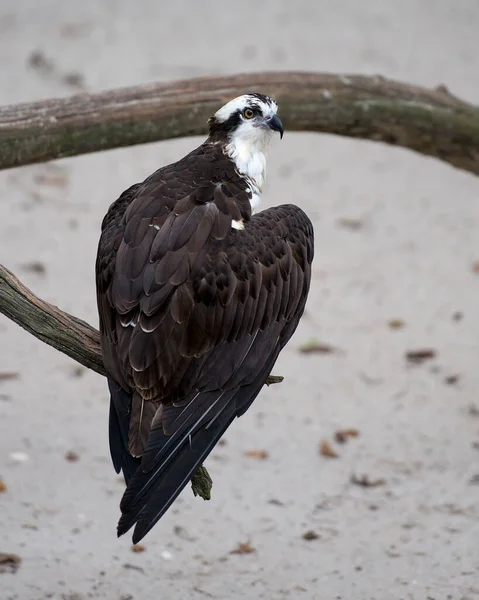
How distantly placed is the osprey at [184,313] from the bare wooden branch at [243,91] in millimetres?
774

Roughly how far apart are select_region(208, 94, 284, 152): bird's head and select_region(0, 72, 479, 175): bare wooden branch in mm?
599

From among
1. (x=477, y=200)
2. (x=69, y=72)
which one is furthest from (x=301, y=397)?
(x=69, y=72)

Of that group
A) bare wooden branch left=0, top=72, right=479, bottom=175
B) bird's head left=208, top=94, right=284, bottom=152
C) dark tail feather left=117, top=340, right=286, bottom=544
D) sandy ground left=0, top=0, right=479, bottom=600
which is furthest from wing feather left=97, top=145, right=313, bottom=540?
sandy ground left=0, top=0, right=479, bottom=600

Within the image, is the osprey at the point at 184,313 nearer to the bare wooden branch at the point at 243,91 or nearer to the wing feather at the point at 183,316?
the wing feather at the point at 183,316

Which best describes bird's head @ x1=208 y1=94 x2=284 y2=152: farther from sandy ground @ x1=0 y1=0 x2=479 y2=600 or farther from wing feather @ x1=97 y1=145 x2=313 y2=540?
sandy ground @ x1=0 y1=0 x2=479 y2=600

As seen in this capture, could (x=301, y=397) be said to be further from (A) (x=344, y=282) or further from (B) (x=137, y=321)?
(B) (x=137, y=321)

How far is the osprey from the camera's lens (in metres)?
3.77

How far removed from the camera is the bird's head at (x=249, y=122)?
15.4 ft

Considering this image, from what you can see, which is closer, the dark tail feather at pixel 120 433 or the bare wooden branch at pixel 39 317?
the dark tail feather at pixel 120 433

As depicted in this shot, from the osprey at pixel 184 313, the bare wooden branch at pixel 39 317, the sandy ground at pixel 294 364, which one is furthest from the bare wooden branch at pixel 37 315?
the sandy ground at pixel 294 364

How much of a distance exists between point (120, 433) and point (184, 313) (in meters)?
0.48

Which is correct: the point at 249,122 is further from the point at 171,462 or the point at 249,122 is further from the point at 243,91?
the point at 171,462

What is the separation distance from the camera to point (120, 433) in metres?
3.84

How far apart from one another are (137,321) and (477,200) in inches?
228
